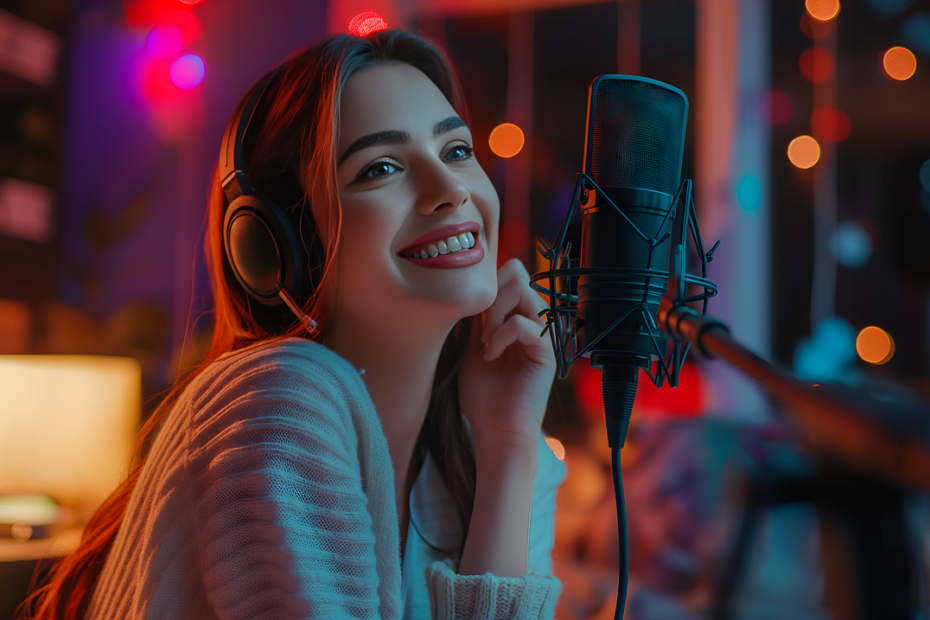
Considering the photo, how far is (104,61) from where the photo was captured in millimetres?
2871

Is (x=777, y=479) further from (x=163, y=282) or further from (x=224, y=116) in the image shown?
(x=163, y=282)

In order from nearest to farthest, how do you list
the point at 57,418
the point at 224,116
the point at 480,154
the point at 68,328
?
the point at 57,418
the point at 224,116
the point at 68,328
the point at 480,154

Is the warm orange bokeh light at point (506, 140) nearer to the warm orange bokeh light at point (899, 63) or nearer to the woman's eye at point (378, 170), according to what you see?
the warm orange bokeh light at point (899, 63)

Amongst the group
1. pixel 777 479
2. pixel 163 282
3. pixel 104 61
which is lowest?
pixel 777 479

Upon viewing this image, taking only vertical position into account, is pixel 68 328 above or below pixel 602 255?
below

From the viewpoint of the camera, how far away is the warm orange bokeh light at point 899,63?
2.69 metres

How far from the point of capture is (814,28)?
2.86 m

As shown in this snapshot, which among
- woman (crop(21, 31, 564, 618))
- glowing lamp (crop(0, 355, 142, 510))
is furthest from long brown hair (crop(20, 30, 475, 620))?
glowing lamp (crop(0, 355, 142, 510))

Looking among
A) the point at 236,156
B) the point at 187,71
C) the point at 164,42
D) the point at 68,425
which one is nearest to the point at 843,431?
the point at 236,156

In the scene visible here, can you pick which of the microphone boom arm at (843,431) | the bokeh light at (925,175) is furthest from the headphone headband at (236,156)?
the bokeh light at (925,175)

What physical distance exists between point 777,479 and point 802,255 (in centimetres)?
168

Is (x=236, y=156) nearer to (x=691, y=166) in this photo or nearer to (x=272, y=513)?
(x=272, y=513)

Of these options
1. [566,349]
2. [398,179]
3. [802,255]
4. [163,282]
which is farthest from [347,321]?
[802,255]

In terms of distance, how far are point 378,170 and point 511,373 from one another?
32cm
